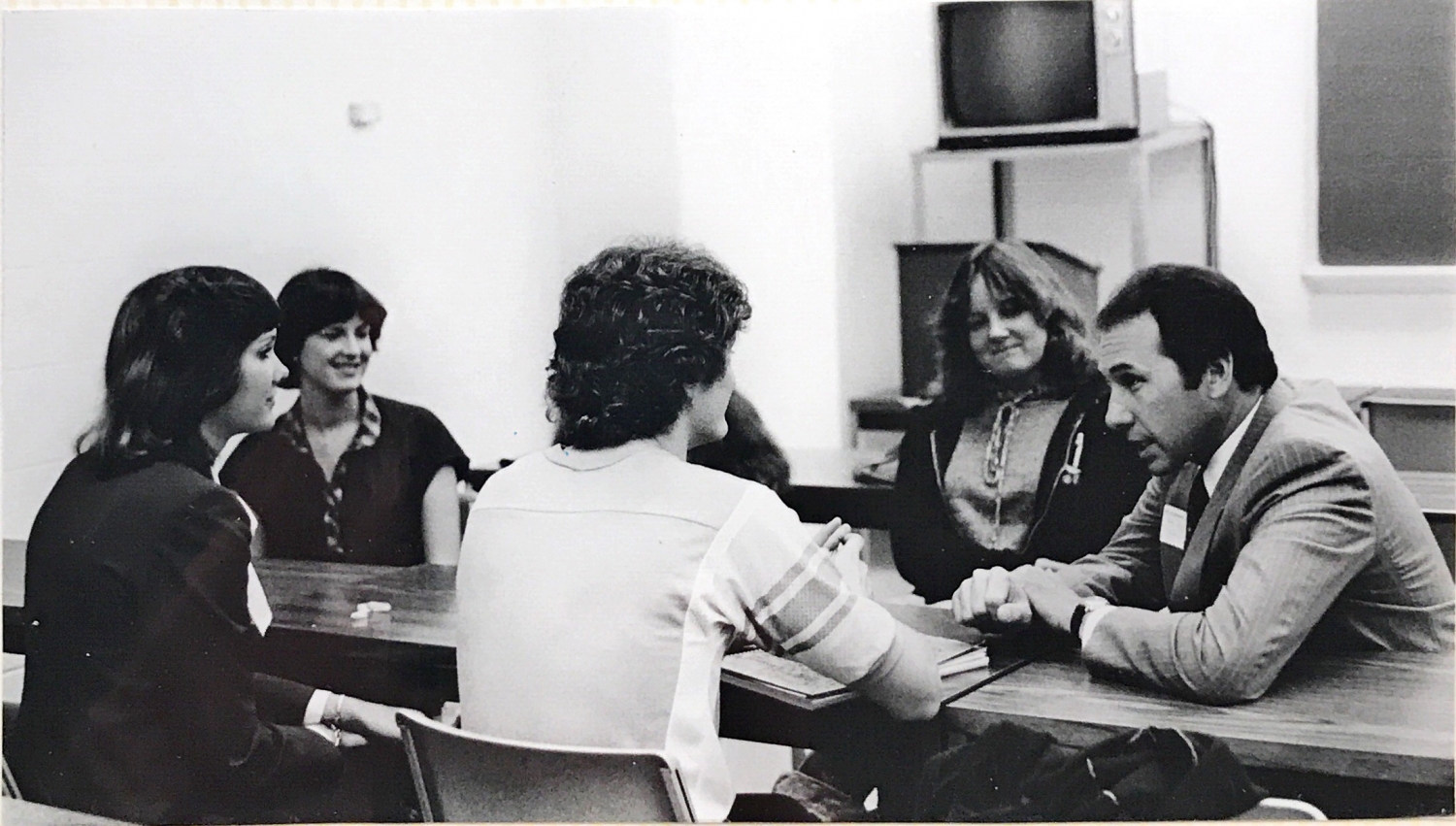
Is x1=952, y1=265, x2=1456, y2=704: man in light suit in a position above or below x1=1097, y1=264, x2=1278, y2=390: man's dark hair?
below

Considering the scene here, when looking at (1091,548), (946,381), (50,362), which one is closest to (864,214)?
(946,381)

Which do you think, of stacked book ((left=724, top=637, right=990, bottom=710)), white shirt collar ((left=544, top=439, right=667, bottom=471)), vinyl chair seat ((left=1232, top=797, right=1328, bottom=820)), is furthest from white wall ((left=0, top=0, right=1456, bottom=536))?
vinyl chair seat ((left=1232, top=797, right=1328, bottom=820))

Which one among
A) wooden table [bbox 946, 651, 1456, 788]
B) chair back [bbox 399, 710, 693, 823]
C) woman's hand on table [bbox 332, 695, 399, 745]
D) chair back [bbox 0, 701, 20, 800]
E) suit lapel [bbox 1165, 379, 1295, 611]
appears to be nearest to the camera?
chair back [bbox 399, 710, 693, 823]

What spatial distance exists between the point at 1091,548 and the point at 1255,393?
34 centimetres

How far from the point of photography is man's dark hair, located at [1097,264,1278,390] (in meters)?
2.06

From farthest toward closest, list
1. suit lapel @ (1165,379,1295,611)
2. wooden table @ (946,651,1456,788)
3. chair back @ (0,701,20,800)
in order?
chair back @ (0,701,20,800)
suit lapel @ (1165,379,1295,611)
wooden table @ (946,651,1456,788)

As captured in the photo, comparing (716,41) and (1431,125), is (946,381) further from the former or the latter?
(1431,125)

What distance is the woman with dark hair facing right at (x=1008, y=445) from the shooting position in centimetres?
207

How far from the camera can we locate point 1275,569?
1.99 metres

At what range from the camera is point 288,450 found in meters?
2.22

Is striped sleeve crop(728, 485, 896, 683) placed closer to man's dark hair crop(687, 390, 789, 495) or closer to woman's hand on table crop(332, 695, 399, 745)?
man's dark hair crop(687, 390, 789, 495)

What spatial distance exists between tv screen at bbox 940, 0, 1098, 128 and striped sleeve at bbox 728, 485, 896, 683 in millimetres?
727

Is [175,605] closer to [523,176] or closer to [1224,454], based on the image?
[523,176]

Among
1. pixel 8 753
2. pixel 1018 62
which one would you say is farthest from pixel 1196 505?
pixel 8 753
